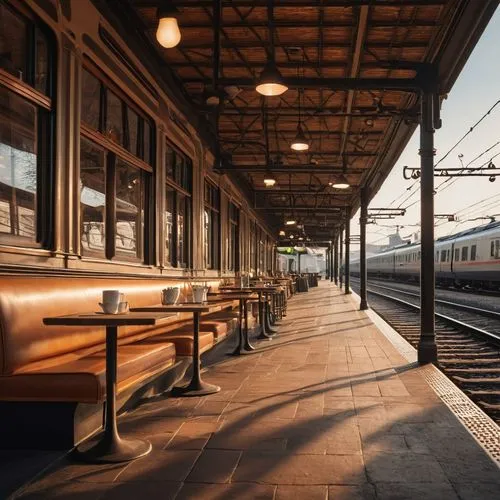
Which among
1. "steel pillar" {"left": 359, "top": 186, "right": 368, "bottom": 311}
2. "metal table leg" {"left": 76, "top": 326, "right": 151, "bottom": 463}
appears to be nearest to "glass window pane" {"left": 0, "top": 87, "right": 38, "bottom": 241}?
"metal table leg" {"left": 76, "top": 326, "right": 151, "bottom": 463}

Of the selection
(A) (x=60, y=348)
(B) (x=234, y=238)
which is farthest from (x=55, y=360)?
(B) (x=234, y=238)

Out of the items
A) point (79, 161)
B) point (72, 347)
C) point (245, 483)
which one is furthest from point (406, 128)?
point (245, 483)

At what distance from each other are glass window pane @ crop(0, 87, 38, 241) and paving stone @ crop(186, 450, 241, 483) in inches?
75.0

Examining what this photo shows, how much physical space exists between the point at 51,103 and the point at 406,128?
728 cm

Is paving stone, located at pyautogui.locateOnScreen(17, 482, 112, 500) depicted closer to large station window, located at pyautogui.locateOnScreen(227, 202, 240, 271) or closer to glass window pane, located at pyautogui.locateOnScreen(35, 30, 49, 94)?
glass window pane, located at pyautogui.locateOnScreen(35, 30, 49, 94)

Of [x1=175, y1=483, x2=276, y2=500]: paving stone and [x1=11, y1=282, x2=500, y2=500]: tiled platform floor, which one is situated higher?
[x1=175, y1=483, x2=276, y2=500]: paving stone

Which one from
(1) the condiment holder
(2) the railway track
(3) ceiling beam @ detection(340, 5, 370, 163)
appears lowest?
(2) the railway track

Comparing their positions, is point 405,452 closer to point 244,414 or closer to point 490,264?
point 244,414

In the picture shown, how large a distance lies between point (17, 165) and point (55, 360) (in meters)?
1.35

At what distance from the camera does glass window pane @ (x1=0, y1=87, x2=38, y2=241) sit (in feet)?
12.6

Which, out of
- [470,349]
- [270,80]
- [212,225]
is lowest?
[470,349]

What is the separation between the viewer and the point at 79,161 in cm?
463

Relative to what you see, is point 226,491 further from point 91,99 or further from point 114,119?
point 114,119

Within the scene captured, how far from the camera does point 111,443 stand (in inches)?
129
